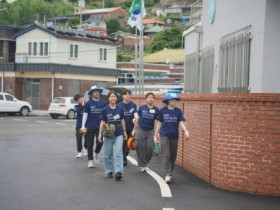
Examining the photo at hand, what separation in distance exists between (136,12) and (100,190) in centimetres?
2098

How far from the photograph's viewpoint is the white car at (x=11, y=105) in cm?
3694

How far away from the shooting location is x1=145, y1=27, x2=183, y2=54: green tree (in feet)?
310

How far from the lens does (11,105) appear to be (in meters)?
37.2

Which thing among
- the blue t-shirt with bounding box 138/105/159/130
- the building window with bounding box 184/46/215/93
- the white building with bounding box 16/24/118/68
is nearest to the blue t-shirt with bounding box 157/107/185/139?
the blue t-shirt with bounding box 138/105/159/130

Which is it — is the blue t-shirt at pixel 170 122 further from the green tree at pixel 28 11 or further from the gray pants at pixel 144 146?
the green tree at pixel 28 11

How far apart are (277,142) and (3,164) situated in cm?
674

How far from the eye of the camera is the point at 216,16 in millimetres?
16109

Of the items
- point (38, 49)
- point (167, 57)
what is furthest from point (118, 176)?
point (167, 57)

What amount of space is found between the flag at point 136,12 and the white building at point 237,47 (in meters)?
9.27

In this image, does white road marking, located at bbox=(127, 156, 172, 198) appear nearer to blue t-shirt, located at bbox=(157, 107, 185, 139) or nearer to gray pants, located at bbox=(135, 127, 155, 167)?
gray pants, located at bbox=(135, 127, 155, 167)

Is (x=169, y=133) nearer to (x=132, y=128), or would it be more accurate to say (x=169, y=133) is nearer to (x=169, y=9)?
(x=132, y=128)

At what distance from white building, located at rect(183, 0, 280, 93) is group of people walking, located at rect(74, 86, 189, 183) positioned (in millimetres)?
2593

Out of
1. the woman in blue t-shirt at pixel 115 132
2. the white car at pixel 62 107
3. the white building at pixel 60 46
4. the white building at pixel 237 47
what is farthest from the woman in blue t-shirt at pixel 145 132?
the white building at pixel 60 46

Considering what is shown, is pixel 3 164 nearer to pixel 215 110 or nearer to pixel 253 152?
pixel 215 110
